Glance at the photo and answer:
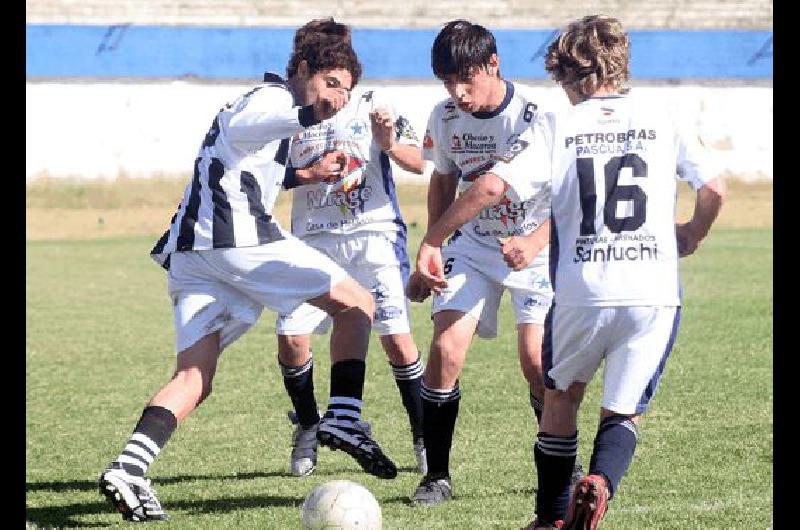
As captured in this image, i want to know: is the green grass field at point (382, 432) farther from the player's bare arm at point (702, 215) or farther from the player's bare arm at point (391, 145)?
the player's bare arm at point (391, 145)

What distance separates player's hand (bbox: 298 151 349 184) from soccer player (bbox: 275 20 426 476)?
225 millimetres

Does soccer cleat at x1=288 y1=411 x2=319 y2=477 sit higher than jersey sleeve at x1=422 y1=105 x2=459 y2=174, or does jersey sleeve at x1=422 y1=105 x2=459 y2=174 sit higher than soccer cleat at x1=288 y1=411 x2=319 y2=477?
jersey sleeve at x1=422 y1=105 x2=459 y2=174

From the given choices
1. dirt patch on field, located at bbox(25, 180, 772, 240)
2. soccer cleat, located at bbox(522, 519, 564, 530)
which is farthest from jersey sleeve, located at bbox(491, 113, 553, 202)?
dirt patch on field, located at bbox(25, 180, 772, 240)

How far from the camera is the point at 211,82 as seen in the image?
26.7 m

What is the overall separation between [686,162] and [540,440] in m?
1.09

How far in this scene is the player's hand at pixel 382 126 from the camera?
233 inches

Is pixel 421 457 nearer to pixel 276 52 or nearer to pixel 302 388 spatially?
pixel 302 388

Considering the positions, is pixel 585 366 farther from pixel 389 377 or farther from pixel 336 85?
pixel 389 377

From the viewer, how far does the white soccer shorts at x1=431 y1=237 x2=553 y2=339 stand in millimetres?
5777

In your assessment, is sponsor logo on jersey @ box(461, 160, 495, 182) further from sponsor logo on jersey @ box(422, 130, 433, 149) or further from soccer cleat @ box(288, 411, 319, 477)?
soccer cleat @ box(288, 411, 319, 477)

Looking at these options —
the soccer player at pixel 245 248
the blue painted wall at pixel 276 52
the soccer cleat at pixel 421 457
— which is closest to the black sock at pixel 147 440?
the soccer player at pixel 245 248

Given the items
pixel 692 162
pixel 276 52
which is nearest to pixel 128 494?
pixel 692 162

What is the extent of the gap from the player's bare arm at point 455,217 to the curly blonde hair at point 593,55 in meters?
0.43

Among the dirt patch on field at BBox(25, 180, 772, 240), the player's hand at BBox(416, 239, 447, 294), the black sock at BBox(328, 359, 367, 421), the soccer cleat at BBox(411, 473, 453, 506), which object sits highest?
the player's hand at BBox(416, 239, 447, 294)
